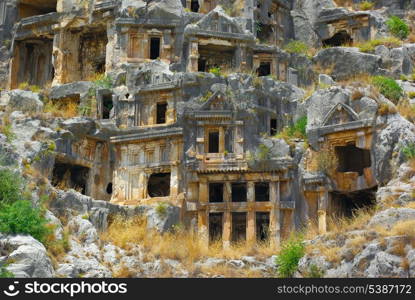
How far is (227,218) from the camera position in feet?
123

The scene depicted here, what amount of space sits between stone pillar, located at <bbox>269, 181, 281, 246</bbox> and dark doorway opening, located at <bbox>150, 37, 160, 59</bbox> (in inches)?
497

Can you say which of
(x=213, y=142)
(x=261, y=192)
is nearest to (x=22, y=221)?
(x=213, y=142)

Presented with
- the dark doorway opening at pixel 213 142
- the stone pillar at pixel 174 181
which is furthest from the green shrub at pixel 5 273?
the dark doorway opening at pixel 213 142

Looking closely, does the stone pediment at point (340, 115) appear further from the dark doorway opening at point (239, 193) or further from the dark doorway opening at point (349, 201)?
the dark doorway opening at point (239, 193)

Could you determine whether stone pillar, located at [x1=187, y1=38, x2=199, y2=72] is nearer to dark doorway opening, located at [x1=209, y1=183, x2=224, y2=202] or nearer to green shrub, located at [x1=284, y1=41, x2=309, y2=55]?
green shrub, located at [x1=284, y1=41, x2=309, y2=55]

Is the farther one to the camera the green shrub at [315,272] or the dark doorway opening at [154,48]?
the dark doorway opening at [154,48]

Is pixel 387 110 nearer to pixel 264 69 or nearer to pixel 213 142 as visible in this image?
pixel 213 142

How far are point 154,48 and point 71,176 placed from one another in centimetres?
998

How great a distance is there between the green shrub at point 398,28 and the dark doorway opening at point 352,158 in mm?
12649

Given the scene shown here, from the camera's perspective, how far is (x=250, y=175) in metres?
37.9

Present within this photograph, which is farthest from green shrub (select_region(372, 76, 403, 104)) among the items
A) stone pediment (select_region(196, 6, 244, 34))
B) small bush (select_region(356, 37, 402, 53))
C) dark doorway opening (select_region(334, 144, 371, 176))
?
stone pediment (select_region(196, 6, 244, 34))

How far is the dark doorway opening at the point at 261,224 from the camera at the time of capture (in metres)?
37.5

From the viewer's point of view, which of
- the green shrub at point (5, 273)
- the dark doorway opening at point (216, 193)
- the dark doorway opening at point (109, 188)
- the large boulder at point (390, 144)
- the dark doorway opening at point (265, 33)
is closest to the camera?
the green shrub at point (5, 273)

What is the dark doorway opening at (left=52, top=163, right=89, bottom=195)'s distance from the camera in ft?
129
